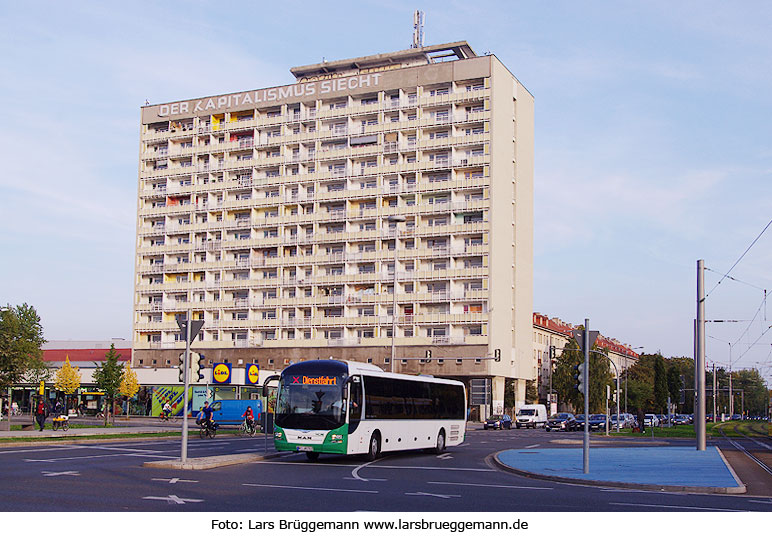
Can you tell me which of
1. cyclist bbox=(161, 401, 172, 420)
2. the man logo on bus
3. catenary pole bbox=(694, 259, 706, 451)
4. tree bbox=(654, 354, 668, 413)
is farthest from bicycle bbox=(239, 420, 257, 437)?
tree bbox=(654, 354, 668, 413)

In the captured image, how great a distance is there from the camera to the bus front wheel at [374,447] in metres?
25.5

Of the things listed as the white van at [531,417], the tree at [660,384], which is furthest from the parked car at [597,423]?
the tree at [660,384]

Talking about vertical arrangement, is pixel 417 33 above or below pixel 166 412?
above

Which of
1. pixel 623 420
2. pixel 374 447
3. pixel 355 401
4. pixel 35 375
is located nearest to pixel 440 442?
pixel 374 447

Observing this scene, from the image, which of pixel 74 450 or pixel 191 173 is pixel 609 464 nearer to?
pixel 74 450

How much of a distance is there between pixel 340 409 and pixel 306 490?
8223 mm

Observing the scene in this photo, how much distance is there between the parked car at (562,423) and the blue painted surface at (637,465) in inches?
1325

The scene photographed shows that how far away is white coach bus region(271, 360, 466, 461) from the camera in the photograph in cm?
2411

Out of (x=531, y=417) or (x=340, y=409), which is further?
(x=531, y=417)

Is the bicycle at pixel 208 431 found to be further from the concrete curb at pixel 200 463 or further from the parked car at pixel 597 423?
the parked car at pixel 597 423

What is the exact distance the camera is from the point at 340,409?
2408 cm

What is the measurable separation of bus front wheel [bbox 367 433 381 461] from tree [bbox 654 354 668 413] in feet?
345

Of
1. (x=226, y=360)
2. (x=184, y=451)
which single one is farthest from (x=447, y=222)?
(x=184, y=451)

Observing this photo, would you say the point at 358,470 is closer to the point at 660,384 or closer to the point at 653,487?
the point at 653,487
